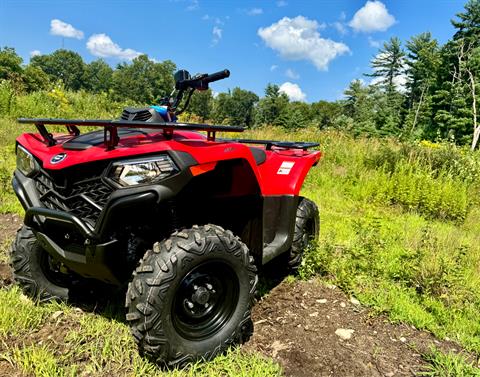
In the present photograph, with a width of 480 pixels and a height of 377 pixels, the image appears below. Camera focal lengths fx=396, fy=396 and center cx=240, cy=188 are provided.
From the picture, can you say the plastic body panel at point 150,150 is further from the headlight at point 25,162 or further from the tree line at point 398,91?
the tree line at point 398,91

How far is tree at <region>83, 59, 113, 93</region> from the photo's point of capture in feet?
316

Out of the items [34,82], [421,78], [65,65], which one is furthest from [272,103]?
[34,82]

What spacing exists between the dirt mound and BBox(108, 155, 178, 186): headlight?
1249 mm

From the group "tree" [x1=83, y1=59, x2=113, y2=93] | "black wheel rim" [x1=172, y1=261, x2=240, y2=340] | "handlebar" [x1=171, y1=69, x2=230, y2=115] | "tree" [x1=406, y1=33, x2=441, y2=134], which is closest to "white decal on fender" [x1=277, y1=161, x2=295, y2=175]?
"handlebar" [x1=171, y1=69, x2=230, y2=115]

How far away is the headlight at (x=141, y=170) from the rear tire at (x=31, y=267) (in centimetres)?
111

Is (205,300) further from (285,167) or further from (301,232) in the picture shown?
(301,232)

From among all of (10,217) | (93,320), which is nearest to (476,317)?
(93,320)

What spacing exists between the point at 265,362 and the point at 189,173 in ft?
3.84

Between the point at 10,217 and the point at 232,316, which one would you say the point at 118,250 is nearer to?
the point at 232,316

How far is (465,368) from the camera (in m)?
2.29

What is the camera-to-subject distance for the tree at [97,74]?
96.2m

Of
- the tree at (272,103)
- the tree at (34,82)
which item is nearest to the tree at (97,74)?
the tree at (272,103)

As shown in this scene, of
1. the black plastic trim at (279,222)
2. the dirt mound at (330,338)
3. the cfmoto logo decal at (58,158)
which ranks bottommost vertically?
the dirt mound at (330,338)

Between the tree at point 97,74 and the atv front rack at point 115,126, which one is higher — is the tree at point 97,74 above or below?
above
